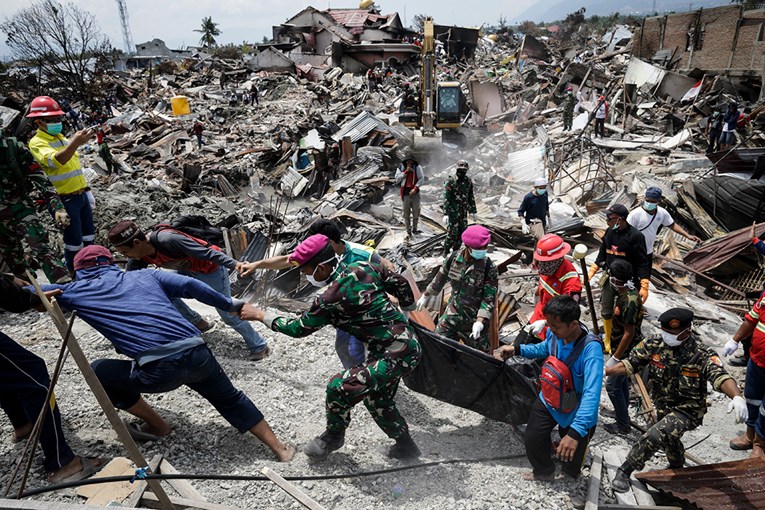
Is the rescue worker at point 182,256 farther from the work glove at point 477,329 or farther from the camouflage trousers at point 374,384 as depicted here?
the work glove at point 477,329

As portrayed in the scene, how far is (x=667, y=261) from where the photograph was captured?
6926 mm

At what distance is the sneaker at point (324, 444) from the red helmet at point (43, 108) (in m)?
4.03

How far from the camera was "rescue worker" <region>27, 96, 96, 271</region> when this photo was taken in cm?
443

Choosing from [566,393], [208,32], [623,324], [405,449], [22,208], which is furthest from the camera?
[208,32]

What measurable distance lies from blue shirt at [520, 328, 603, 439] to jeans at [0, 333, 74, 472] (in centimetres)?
304

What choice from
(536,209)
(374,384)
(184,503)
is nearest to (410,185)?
(536,209)

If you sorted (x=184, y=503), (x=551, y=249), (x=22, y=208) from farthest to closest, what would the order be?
(x=22, y=208) → (x=551, y=249) → (x=184, y=503)

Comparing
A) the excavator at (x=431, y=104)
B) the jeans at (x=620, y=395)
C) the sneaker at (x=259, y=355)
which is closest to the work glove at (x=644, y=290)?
the jeans at (x=620, y=395)

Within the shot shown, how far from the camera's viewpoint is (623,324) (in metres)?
3.92

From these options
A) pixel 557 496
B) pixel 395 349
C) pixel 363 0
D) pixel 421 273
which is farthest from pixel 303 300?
pixel 363 0

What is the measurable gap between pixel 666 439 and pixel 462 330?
1660mm

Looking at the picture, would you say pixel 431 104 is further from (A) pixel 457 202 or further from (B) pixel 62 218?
(B) pixel 62 218

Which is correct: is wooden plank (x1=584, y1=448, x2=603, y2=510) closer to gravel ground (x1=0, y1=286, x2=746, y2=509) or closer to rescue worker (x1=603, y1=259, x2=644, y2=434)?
gravel ground (x1=0, y1=286, x2=746, y2=509)

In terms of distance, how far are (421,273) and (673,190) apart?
584 cm
